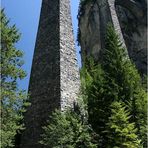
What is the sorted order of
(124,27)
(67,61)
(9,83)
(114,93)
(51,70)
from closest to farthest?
(9,83)
(114,93)
(51,70)
(67,61)
(124,27)

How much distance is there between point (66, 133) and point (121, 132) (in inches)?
88.9

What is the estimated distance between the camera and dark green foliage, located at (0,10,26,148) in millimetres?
13000

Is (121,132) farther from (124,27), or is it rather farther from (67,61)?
(124,27)

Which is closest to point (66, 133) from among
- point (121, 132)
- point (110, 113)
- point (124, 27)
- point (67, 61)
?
point (121, 132)

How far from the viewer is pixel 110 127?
1477 centimetres

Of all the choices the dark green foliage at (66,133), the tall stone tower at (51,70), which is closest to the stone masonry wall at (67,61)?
the tall stone tower at (51,70)

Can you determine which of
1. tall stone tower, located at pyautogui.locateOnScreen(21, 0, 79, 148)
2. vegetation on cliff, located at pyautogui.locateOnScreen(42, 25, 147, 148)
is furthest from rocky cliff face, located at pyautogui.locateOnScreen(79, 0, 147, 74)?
tall stone tower, located at pyautogui.locateOnScreen(21, 0, 79, 148)

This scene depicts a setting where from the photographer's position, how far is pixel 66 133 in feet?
47.3

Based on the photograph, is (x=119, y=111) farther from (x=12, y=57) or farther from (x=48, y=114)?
(x=12, y=57)

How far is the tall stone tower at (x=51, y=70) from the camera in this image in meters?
16.2

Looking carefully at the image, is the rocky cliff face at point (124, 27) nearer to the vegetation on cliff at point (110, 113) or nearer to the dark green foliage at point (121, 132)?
the vegetation on cliff at point (110, 113)

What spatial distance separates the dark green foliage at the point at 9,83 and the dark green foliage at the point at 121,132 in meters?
3.87

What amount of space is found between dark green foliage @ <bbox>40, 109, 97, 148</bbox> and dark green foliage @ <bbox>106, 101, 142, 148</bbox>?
33.6 inches

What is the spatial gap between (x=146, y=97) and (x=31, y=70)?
245 inches
